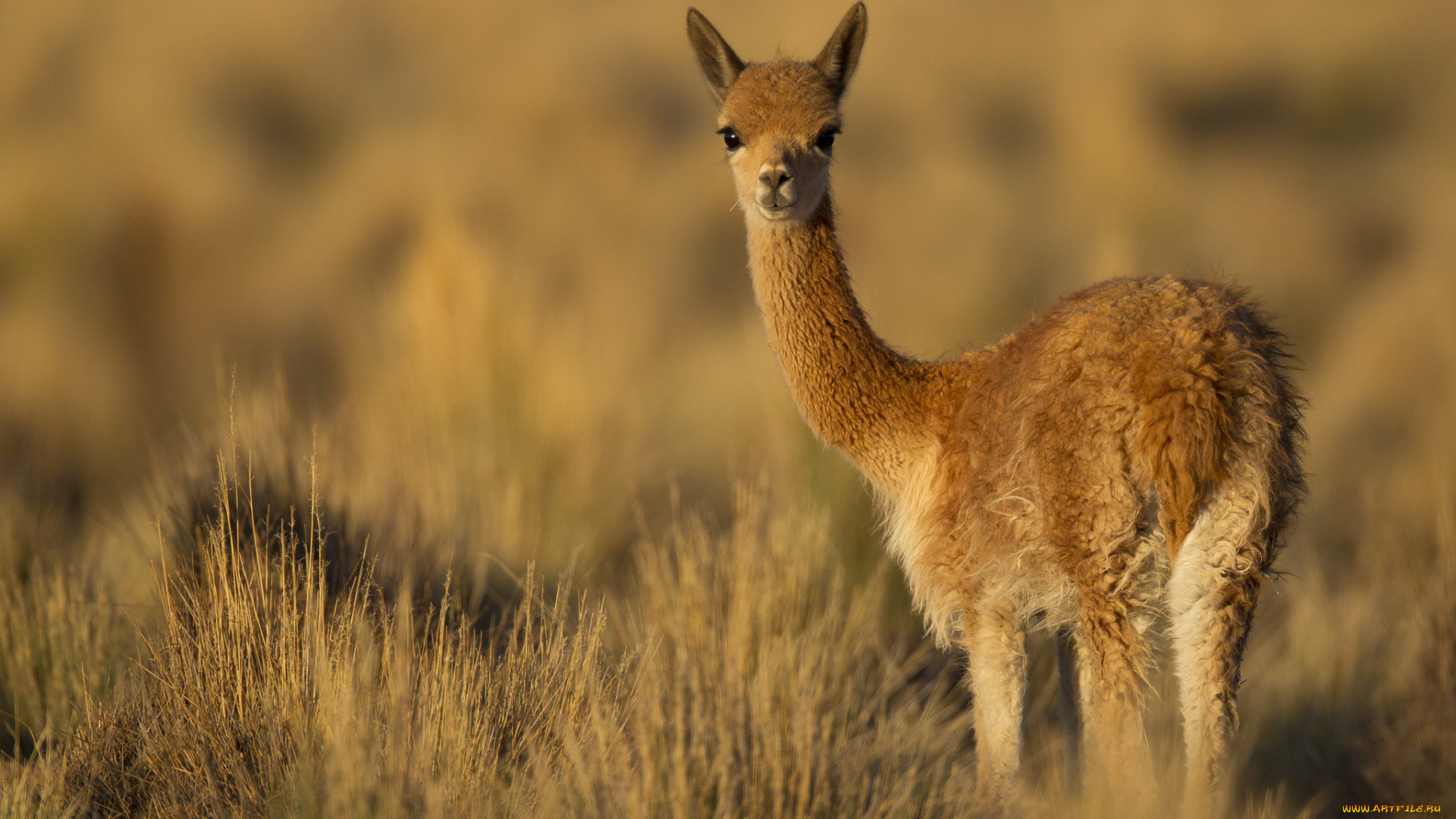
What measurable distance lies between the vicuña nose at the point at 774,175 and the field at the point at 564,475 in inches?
42.8

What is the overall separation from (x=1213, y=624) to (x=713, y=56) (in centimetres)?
249

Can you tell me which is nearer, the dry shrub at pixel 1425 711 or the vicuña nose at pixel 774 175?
the vicuña nose at pixel 774 175

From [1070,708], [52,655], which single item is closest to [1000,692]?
[1070,708]

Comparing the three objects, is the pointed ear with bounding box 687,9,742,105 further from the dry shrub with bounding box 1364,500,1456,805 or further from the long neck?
the dry shrub with bounding box 1364,500,1456,805

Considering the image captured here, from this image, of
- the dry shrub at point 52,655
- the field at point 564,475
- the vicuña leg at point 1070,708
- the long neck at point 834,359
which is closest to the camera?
the field at point 564,475

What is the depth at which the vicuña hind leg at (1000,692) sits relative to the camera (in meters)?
3.10

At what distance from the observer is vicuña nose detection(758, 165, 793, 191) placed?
3486mm

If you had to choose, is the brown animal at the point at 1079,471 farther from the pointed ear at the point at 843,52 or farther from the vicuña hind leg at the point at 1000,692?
the pointed ear at the point at 843,52

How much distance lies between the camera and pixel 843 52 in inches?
157

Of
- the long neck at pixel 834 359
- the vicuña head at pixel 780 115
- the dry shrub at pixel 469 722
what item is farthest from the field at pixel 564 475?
the vicuña head at pixel 780 115

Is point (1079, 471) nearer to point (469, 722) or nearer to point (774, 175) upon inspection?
point (774, 175)

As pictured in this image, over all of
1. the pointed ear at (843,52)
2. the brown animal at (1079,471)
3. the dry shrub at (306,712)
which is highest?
the pointed ear at (843,52)

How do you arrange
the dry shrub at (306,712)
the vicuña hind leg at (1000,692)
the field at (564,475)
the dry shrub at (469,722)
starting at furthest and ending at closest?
the vicuña hind leg at (1000,692) → the field at (564,475) → the dry shrub at (306,712) → the dry shrub at (469,722)

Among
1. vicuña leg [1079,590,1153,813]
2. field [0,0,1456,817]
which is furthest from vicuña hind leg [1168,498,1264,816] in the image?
field [0,0,1456,817]
